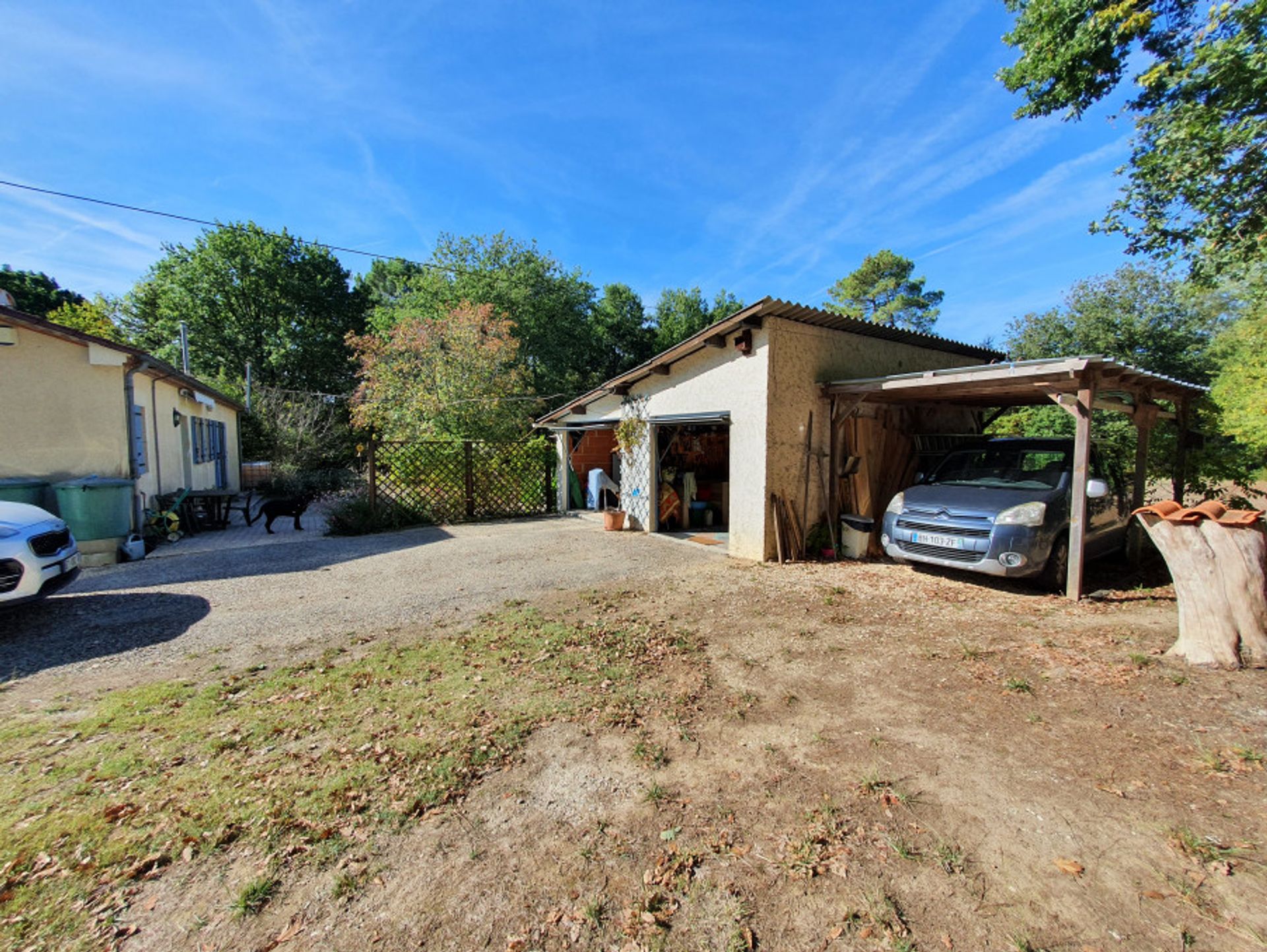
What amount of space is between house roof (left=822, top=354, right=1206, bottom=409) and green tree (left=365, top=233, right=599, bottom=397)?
54.9 feet

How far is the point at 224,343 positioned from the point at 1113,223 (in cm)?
3333

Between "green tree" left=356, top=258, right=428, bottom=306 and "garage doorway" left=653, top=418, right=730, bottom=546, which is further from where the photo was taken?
"green tree" left=356, top=258, right=428, bottom=306

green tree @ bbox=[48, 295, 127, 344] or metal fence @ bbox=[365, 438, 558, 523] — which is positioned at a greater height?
green tree @ bbox=[48, 295, 127, 344]

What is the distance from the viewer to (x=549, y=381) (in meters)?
24.3

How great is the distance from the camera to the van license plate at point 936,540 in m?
5.89

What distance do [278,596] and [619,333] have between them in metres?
25.7

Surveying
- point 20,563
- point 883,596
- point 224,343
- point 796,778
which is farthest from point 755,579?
point 224,343

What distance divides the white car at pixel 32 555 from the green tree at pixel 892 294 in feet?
96.9

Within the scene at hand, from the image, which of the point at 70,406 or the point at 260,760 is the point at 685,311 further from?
the point at 260,760

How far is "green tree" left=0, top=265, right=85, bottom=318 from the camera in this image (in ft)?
82.5

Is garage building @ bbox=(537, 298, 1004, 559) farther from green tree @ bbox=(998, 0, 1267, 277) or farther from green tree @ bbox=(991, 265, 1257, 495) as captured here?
green tree @ bbox=(991, 265, 1257, 495)

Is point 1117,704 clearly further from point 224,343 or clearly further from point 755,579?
point 224,343

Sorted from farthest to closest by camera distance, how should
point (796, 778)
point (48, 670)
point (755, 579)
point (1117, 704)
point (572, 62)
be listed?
1. point (572, 62)
2. point (755, 579)
3. point (48, 670)
4. point (1117, 704)
5. point (796, 778)

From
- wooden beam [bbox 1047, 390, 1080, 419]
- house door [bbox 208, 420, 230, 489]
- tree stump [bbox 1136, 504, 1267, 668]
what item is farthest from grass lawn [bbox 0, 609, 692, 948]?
house door [bbox 208, 420, 230, 489]
